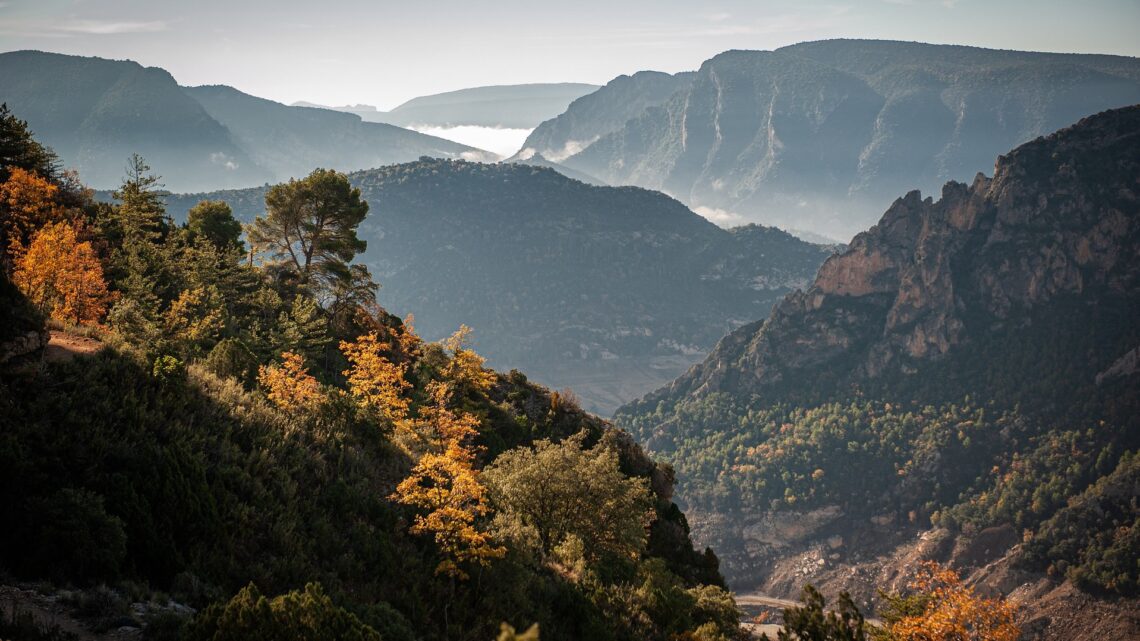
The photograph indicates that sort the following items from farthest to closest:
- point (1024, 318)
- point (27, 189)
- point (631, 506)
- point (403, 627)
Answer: point (1024, 318) < point (27, 189) < point (631, 506) < point (403, 627)

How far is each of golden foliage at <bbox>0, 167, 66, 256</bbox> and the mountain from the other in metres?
126

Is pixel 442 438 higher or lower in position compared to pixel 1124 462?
higher

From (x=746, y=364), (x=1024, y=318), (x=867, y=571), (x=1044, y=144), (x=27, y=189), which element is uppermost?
(x=1044, y=144)

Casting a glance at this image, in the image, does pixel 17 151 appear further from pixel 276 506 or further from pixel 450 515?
pixel 450 515

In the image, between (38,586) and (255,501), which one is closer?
(38,586)

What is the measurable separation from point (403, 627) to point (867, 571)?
129m

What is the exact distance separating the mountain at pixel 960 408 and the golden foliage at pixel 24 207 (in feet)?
414

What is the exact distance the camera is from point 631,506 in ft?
100

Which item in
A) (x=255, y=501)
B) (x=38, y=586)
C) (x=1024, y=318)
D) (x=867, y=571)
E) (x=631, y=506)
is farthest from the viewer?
(x=1024, y=318)

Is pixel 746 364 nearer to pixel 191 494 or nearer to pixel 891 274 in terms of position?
pixel 891 274

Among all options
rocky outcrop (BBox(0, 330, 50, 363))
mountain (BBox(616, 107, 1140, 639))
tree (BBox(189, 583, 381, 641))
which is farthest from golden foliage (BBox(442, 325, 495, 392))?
mountain (BBox(616, 107, 1140, 639))

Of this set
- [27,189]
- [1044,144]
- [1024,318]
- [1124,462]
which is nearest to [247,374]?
[27,189]

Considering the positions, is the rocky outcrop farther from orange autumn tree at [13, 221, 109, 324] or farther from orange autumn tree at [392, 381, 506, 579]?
orange autumn tree at [13, 221, 109, 324]

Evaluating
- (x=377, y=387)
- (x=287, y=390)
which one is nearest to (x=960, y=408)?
(x=377, y=387)
